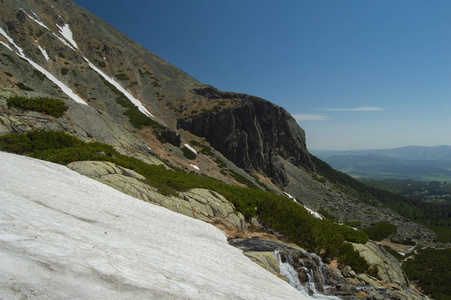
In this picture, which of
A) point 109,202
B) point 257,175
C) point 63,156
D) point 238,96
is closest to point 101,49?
point 238,96

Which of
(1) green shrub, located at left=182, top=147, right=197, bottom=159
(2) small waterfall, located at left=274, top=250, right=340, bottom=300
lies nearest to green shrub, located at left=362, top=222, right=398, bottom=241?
(1) green shrub, located at left=182, top=147, right=197, bottom=159

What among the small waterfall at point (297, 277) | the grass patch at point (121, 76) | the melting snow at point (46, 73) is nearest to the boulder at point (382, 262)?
the small waterfall at point (297, 277)

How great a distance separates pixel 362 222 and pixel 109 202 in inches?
2952

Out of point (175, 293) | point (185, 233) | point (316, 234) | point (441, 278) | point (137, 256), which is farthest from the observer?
point (441, 278)

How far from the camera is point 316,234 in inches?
588

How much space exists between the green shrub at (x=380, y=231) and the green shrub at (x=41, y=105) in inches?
2738

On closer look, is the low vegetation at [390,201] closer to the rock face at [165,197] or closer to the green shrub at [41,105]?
the rock face at [165,197]

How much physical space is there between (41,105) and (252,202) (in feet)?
70.4

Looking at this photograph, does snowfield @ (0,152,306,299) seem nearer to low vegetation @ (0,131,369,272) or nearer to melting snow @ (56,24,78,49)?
low vegetation @ (0,131,369,272)

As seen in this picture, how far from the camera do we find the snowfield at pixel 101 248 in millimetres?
3678

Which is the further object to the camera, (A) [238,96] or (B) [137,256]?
(A) [238,96]

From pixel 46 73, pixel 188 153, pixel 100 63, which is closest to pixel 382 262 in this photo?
pixel 188 153

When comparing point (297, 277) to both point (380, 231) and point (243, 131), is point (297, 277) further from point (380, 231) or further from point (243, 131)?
point (380, 231)

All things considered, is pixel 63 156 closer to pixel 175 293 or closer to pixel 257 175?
pixel 175 293
